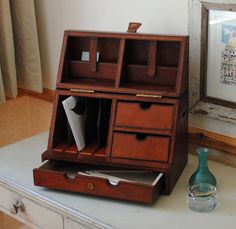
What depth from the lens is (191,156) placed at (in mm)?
1541

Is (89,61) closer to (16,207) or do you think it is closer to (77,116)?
(77,116)

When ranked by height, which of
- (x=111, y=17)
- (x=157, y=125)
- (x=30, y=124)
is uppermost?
(x=111, y=17)

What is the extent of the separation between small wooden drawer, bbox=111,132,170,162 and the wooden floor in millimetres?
713

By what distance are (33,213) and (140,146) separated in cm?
38

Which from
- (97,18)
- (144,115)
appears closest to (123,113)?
(144,115)

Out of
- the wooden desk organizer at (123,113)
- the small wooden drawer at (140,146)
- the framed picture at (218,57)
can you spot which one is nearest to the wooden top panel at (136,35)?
the wooden desk organizer at (123,113)

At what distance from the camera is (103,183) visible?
123cm

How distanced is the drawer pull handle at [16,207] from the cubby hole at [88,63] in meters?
0.39

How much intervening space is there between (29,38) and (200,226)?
107 cm

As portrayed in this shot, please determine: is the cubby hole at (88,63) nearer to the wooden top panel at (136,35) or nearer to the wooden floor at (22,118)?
the wooden top panel at (136,35)

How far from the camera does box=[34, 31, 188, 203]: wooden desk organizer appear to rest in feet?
4.16

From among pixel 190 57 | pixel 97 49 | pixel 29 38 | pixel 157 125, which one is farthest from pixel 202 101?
pixel 29 38

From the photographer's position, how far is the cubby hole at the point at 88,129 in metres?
1.38

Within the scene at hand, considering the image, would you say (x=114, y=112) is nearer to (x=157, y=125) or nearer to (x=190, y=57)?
(x=157, y=125)
